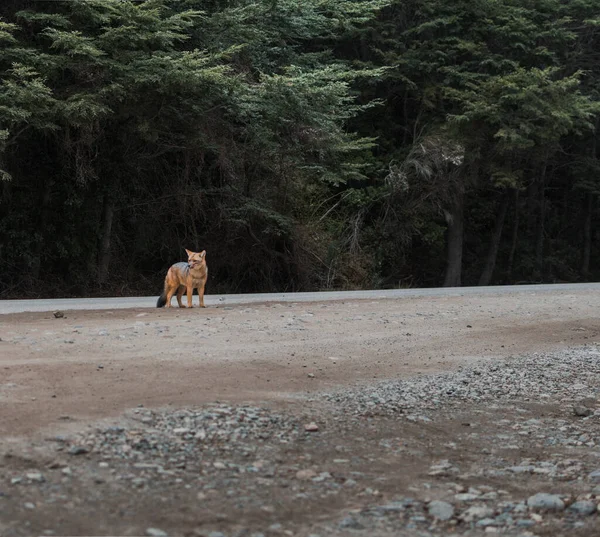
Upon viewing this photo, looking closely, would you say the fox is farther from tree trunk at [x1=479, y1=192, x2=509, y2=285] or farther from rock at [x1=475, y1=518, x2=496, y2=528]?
tree trunk at [x1=479, y1=192, x2=509, y2=285]

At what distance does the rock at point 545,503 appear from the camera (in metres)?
5.46

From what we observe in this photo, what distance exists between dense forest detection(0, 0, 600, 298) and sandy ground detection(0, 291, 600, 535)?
589 cm

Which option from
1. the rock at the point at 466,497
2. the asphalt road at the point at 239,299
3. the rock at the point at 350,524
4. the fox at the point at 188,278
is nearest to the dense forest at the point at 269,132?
the asphalt road at the point at 239,299

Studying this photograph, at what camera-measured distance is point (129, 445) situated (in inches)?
228

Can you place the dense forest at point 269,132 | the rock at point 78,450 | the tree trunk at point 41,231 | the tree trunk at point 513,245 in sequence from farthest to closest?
the tree trunk at point 513,245
the tree trunk at point 41,231
the dense forest at point 269,132
the rock at point 78,450

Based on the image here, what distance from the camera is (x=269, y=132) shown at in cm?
2047

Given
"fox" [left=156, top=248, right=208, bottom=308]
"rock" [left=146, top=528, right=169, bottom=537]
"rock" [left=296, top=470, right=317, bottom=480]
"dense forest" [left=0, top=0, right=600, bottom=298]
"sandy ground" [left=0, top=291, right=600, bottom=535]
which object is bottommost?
"rock" [left=146, top=528, right=169, bottom=537]

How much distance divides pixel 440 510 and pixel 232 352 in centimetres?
459

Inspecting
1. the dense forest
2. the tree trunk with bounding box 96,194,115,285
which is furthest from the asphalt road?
the tree trunk with bounding box 96,194,115,285

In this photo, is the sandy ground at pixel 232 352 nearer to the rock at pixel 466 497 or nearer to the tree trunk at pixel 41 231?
the rock at pixel 466 497

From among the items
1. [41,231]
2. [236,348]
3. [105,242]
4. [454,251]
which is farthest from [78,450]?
[454,251]

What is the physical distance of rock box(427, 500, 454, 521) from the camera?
5.21m

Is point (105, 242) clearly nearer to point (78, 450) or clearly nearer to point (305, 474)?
point (78, 450)

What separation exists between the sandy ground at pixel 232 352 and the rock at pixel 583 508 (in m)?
1.14
